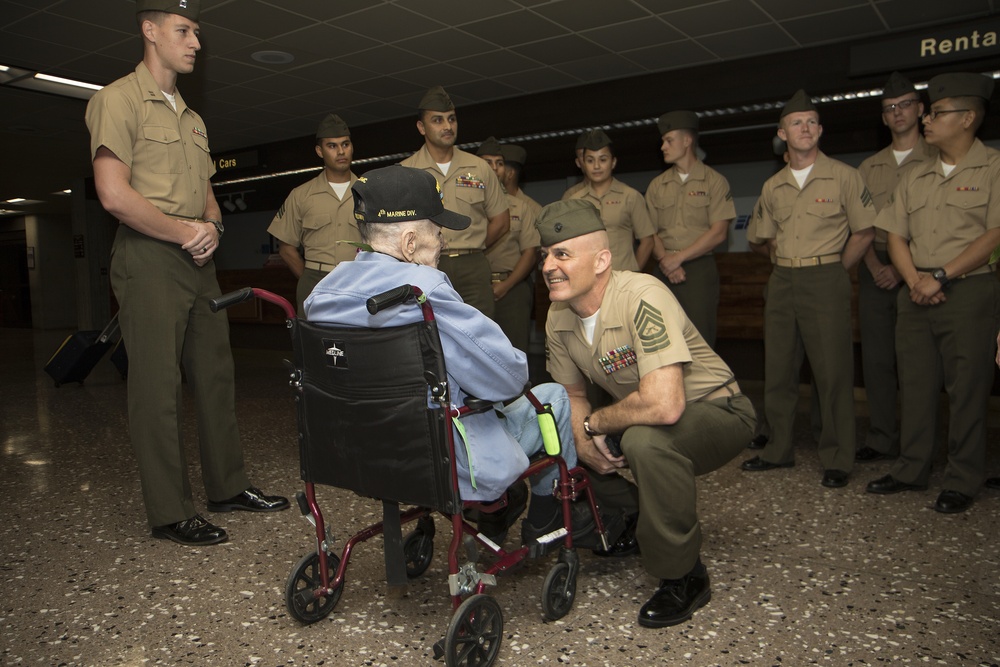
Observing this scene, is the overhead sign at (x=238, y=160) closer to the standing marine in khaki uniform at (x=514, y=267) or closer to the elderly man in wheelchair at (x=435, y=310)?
the standing marine in khaki uniform at (x=514, y=267)

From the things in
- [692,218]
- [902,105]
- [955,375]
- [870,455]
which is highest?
[902,105]

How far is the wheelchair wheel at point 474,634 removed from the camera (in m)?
1.49

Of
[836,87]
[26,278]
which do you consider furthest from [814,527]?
[26,278]

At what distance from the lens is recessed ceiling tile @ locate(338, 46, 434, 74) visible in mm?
5695

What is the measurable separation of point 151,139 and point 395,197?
1186 mm

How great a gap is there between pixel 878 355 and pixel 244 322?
8107mm

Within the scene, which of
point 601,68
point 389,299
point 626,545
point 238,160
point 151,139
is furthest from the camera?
point 238,160

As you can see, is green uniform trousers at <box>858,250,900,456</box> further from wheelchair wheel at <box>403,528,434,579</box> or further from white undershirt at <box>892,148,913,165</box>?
wheelchair wheel at <box>403,528,434,579</box>

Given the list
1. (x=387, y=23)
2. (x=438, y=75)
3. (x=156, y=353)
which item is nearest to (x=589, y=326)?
(x=156, y=353)

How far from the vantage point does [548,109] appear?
679 cm

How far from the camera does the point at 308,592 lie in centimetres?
179

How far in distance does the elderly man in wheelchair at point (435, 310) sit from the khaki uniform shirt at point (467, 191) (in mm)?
1870

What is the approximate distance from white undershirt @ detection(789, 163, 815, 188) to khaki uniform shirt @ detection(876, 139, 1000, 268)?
0.40m

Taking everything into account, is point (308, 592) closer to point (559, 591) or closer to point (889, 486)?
point (559, 591)
